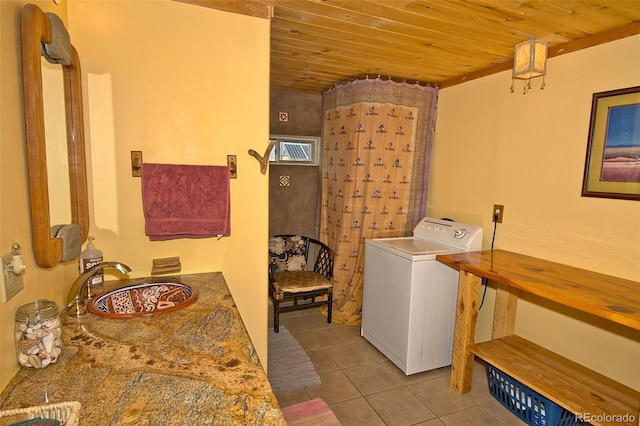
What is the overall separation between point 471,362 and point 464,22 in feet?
6.81

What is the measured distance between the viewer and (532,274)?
1.88 meters

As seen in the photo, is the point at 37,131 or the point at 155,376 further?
the point at 37,131

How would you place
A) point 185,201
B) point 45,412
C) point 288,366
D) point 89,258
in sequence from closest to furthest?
point 45,412 → point 89,258 → point 185,201 → point 288,366

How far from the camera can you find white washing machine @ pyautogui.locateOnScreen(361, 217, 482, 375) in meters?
2.37

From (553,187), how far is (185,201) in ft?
7.38

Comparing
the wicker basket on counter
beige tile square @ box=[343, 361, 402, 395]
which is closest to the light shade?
beige tile square @ box=[343, 361, 402, 395]

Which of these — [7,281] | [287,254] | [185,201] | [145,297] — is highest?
[185,201]

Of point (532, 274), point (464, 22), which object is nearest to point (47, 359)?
point (532, 274)

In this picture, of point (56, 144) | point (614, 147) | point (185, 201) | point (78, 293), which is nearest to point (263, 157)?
point (185, 201)

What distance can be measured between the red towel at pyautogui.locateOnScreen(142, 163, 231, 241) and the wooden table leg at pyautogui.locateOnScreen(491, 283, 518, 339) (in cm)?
→ 197

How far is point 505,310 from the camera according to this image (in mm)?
2424

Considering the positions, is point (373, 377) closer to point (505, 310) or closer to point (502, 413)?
point (502, 413)

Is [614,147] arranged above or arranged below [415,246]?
above

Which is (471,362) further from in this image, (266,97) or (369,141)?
(266,97)
